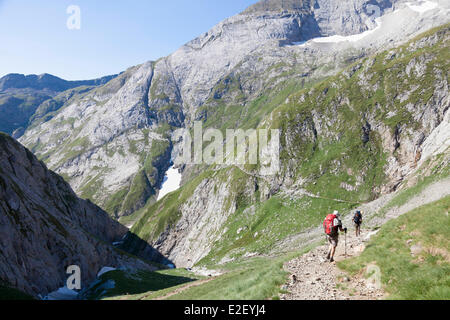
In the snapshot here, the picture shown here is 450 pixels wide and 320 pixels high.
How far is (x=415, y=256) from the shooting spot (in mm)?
13133

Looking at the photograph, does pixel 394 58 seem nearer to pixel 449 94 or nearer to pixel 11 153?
pixel 449 94

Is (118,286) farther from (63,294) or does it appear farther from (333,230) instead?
(333,230)

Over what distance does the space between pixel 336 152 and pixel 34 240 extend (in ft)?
295

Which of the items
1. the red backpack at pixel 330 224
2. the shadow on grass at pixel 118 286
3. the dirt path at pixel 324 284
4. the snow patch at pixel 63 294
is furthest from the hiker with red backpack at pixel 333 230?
the snow patch at pixel 63 294

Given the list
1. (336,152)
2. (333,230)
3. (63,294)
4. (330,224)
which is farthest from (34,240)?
(336,152)

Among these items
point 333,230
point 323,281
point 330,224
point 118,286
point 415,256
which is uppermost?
point 330,224

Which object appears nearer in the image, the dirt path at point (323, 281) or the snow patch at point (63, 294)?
the dirt path at point (323, 281)

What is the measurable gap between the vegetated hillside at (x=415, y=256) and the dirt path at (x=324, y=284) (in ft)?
2.77

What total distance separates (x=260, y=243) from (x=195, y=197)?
69.0 meters

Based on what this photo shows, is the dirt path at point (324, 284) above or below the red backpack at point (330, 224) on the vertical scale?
below

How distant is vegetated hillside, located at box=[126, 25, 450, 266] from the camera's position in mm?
76750

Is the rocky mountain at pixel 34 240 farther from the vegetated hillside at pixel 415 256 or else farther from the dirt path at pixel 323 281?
the vegetated hillside at pixel 415 256

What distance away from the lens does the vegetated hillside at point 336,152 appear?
76.8m

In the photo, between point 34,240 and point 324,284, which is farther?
point 34,240
